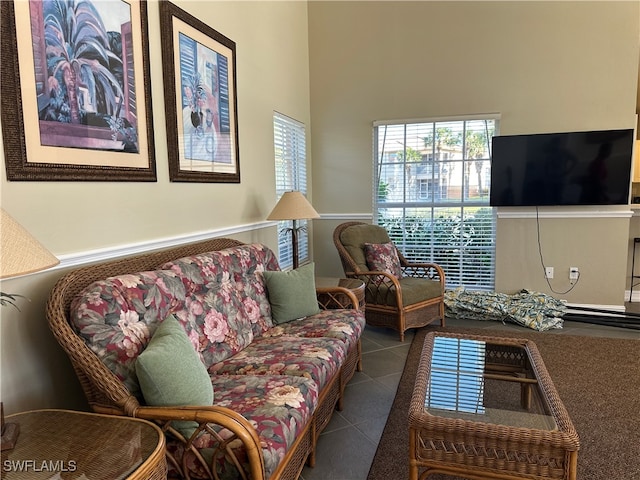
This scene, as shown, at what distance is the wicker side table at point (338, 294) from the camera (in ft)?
9.78

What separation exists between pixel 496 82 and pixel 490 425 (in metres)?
3.82

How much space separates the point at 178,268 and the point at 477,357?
171 centimetres

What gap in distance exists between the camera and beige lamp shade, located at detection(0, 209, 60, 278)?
1086mm

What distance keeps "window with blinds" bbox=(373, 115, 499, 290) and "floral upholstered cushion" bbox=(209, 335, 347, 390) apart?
9.13 ft

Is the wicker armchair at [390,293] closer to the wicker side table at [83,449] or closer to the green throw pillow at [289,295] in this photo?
the green throw pillow at [289,295]

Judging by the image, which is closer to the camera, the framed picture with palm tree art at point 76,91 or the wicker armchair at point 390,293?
the framed picture with palm tree art at point 76,91

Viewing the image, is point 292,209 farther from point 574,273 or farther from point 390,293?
point 574,273

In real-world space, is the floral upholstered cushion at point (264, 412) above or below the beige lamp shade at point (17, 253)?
below

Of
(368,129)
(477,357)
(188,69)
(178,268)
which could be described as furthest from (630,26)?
(178,268)

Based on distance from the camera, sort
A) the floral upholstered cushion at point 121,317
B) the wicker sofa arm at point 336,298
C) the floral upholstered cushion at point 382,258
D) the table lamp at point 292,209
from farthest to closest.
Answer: the floral upholstered cushion at point 382,258 → the table lamp at point 292,209 → the wicker sofa arm at point 336,298 → the floral upholstered cushion at point 121,317

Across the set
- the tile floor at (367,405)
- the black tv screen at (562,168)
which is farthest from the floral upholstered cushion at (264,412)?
the black tv screen at (562,168)

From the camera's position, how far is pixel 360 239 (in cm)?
413

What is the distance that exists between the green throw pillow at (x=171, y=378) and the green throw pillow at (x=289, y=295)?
1.12 m

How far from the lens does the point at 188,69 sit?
2.63 metres
